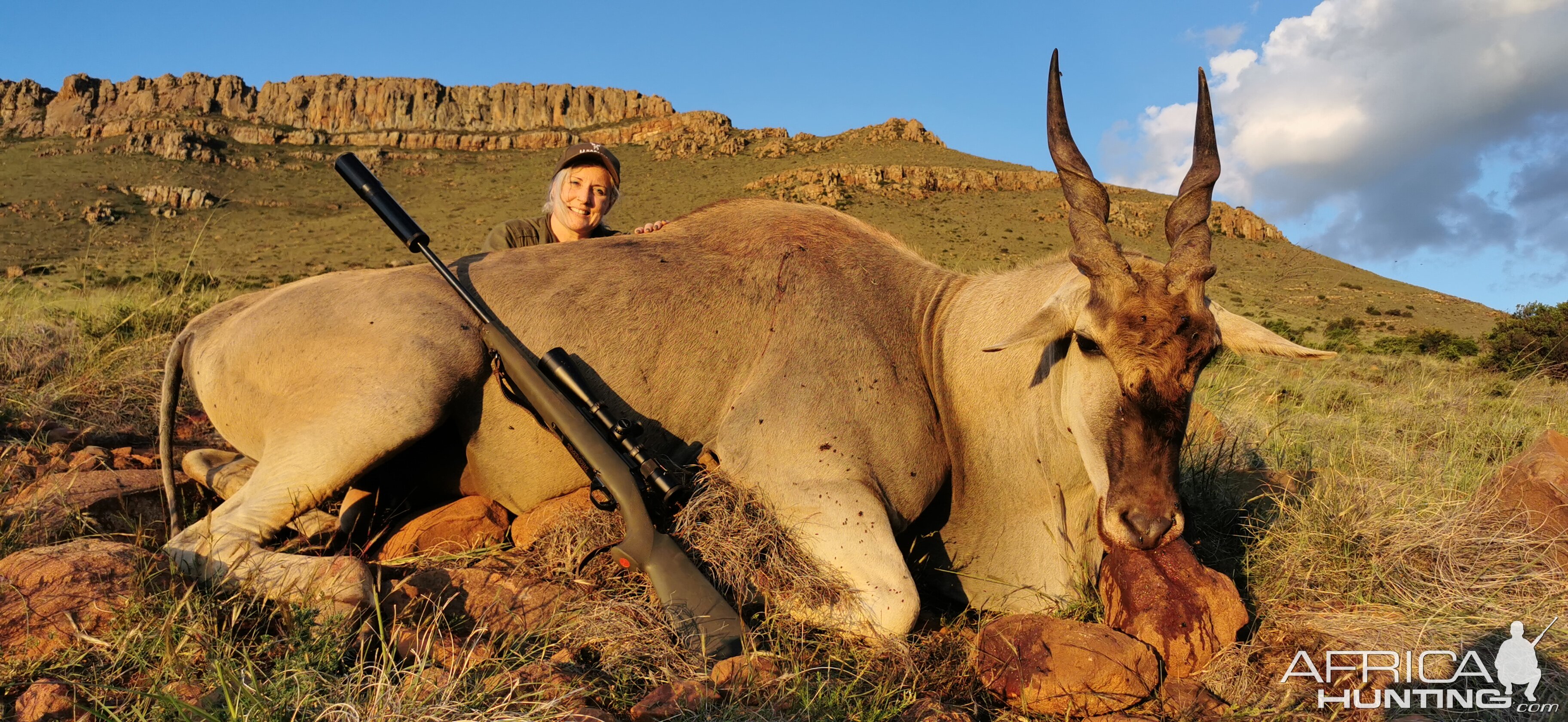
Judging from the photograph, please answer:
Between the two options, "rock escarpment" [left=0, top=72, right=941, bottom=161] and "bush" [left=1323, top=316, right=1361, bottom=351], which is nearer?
"bush" [left=1323, top=316, right=1361, bottom=351]

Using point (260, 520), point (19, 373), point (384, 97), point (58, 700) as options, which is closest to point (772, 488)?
point (260, 520)

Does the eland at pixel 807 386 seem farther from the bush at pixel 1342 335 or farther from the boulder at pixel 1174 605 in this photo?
the bush at pixel 1342 335

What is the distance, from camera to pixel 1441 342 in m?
20.5

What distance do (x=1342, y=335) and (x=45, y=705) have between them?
27.2 meters

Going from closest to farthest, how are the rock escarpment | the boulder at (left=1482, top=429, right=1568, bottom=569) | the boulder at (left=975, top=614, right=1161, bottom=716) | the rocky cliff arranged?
1. the boulder at (left=975, top=614, right=1161, bottom=716)
2. the boulder at (left=1482, top=429, right=1568, bottom=569)
3. the rock escarpment
4. the rocky cliff

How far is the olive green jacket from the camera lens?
6863 mm

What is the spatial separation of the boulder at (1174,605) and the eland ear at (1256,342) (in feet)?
2.98

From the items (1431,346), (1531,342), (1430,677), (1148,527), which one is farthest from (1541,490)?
(1431,346)

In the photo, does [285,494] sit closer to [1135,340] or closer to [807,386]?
[807,386]

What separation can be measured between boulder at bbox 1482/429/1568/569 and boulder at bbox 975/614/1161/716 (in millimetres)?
2702

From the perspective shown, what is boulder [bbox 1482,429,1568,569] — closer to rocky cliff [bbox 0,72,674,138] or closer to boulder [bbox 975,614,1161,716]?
boulder [bbox 975,614,1161,716]

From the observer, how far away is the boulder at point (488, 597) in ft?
10.8

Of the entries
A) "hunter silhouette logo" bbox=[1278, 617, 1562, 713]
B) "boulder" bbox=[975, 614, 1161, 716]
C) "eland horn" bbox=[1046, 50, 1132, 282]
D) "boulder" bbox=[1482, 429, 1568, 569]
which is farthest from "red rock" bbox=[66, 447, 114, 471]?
"boulder" bbox=[1482, 429, 1568, 569]

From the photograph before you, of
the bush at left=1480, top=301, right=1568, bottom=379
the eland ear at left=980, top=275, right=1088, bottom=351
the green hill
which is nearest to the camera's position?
the eland ear at left=980, top=275, right=1088, bottom=351
